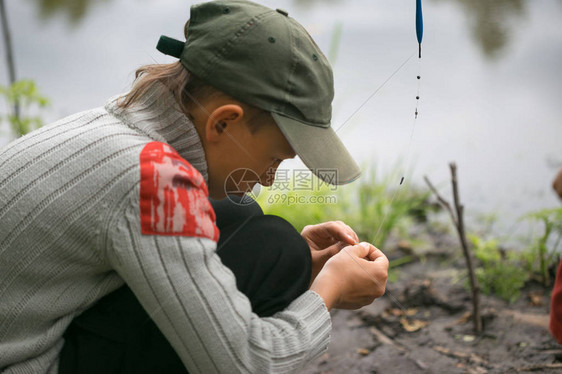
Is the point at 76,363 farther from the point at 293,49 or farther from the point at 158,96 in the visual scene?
the point at 293,49

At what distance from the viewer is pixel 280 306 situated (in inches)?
38.7

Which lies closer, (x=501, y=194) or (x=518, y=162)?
(x=501, y=194)

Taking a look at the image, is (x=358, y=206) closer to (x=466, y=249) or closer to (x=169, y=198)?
(x=466, y=249)

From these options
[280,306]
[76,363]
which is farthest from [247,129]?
[76,363]

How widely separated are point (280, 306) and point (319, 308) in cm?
7

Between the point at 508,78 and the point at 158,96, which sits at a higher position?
the point at 158,96

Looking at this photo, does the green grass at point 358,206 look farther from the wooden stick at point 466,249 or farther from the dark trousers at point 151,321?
the dark trousers at point 151,321

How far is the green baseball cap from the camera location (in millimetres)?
922

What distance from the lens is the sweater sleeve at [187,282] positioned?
2.68ft

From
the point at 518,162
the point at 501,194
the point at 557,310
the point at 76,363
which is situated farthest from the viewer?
the point at 518,162

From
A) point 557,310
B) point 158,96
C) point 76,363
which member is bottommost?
point 557,310

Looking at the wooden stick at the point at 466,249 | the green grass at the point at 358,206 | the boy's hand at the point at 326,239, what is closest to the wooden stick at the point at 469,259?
the wooden stick at the point at 466,249

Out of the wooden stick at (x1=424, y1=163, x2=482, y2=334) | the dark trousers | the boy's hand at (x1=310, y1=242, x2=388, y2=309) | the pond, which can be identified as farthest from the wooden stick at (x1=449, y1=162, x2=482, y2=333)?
the dark trousers

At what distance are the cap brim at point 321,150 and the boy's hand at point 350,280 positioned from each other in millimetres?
153
